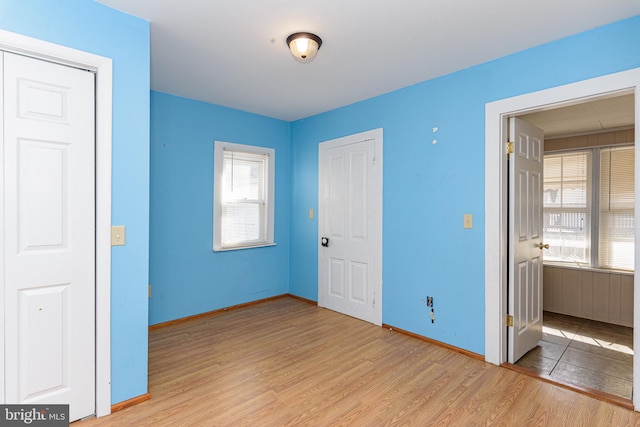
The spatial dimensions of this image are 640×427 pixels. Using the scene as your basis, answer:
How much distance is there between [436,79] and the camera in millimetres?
3135

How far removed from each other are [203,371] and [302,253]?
2224mm

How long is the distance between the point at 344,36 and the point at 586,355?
134 inches

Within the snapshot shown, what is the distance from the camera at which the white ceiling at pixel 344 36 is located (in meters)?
2.04

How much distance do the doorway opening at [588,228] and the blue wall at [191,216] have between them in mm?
3150

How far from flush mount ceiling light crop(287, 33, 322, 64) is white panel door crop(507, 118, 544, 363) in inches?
67.9

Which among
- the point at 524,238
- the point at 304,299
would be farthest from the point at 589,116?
the point at 304,299

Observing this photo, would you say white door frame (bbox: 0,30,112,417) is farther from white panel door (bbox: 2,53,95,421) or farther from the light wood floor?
the light wood floor

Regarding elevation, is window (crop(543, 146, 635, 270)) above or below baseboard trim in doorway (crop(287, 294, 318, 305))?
above

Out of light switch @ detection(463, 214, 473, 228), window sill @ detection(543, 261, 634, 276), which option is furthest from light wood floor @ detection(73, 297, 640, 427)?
window sill @ detection(543, 261, 634, 276)

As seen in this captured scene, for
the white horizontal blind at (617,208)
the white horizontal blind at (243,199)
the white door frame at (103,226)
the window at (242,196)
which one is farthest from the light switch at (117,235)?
the white horizontal blind at (617,208)

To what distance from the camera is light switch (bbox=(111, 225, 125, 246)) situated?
2.03 metres

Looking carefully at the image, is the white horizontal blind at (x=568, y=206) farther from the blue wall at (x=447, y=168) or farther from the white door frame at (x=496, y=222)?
the blue wall at (x=447, y=168)

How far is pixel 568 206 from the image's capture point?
4.35 meters

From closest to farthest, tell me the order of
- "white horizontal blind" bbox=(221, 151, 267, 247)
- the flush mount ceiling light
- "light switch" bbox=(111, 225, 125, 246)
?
"light switch" bbox=(111, 225, 125, 246)
the flush mount ceiling light
"white horizontal blind" bbox=(221, 151, 267, 247)
